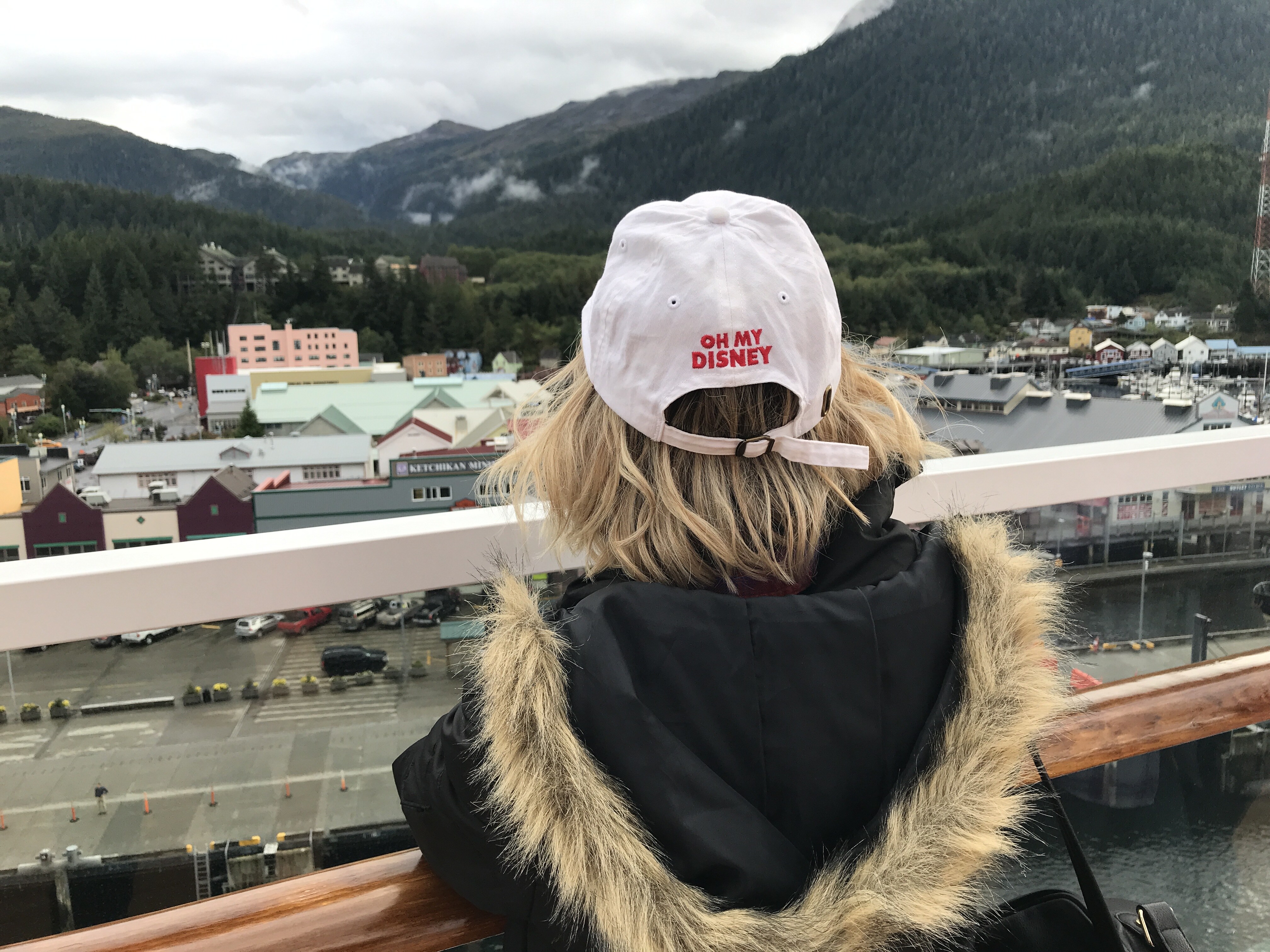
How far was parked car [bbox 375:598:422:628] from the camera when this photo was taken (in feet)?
3.92

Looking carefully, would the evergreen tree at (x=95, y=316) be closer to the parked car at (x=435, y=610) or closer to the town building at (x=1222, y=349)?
the parked car at (x=435, y=610)

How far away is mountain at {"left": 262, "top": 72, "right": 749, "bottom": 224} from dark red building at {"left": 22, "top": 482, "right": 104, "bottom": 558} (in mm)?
7005

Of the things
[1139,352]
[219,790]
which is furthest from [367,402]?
[219,790]

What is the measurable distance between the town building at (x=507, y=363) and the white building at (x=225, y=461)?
78.6 inches

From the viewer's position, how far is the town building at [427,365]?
6773mm

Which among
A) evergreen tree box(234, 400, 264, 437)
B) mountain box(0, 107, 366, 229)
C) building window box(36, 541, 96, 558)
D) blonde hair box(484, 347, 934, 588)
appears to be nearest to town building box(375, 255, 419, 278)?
mountain box(0, 107, 366, 229)

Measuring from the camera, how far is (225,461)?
11.5ft

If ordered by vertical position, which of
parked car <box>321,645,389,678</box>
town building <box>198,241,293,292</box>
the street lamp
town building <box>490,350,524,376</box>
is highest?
town building <box>198,241,293,292</box>

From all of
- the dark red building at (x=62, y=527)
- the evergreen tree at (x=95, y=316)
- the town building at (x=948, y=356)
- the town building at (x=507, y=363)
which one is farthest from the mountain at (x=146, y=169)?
the town building at (x=948, y=356)

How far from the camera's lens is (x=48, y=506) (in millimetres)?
1820

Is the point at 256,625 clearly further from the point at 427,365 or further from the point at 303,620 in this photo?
the point at 427,365

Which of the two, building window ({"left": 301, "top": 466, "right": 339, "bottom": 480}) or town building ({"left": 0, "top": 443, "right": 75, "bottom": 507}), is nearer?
town building ({"left": 0, "top": 443, "right": 75, "bottom": 507})

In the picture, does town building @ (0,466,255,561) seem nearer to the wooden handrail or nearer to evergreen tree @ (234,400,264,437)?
the wooden handrail

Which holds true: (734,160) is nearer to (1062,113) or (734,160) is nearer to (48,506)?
(1062,113)
